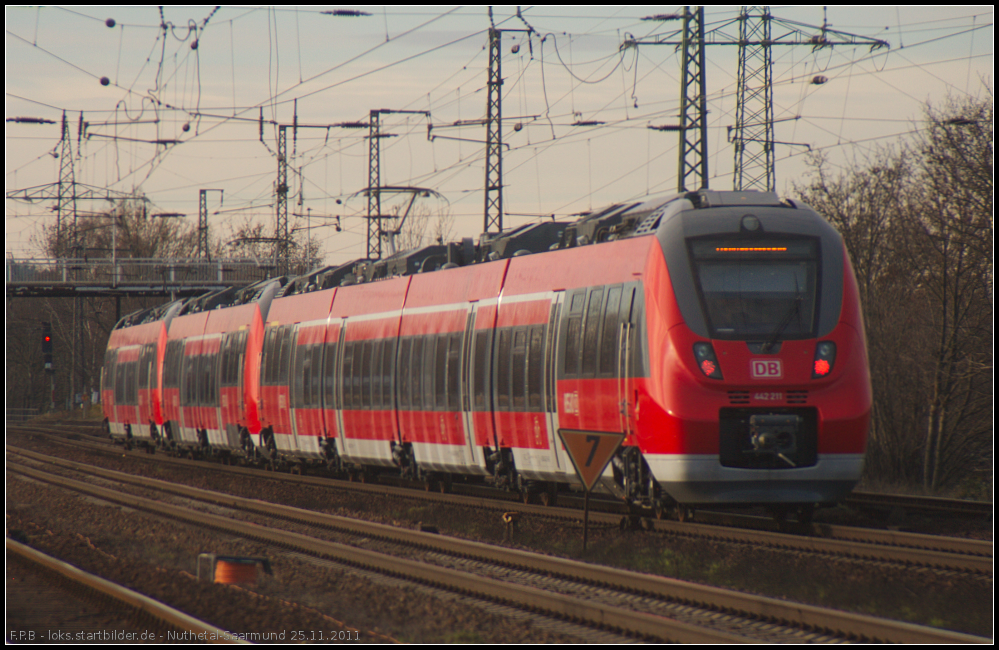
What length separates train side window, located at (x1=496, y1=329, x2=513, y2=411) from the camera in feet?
53.8

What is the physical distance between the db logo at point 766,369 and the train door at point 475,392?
559 cm

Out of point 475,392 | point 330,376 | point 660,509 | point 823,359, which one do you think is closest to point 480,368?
point 475,392

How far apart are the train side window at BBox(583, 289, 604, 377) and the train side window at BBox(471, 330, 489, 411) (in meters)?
3.10

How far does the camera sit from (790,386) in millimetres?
12180

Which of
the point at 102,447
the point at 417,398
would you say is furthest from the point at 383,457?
the point at 102,447

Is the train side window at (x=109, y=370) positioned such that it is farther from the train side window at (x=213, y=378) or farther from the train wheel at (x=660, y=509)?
the train wheel at (x=660, y=509)

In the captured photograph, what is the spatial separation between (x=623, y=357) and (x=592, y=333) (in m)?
1.00

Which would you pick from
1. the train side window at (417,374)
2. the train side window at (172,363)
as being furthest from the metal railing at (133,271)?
the train side window at (417,374)

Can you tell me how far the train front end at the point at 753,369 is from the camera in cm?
1208

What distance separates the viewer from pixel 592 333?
14094mm

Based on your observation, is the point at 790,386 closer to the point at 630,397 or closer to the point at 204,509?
the point at 630,397

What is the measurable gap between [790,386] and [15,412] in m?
74.1

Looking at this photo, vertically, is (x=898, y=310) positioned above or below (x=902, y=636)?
above

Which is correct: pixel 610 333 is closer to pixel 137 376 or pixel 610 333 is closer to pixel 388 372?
pixel 388 372
